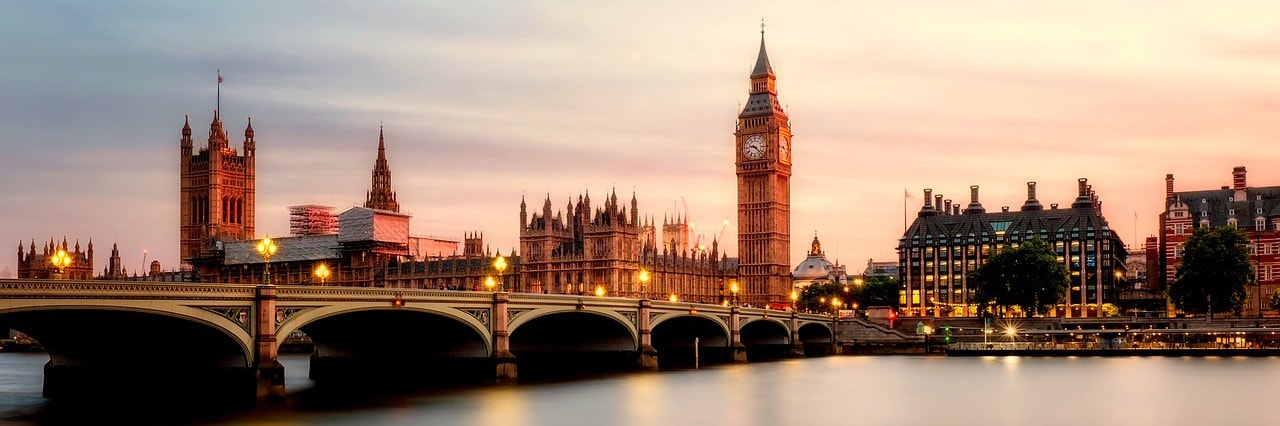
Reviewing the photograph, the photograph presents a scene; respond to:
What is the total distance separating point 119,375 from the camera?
200 ft

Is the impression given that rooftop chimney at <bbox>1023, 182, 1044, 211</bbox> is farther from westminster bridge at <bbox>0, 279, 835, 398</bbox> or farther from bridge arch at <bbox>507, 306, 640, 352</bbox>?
bridge arch at <bbox>507, 306, 640, 352</bbox>

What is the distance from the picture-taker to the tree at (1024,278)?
143750 millimetres

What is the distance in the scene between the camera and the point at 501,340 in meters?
71.7

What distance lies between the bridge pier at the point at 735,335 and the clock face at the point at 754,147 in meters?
75.4

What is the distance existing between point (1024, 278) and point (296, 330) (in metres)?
94.3

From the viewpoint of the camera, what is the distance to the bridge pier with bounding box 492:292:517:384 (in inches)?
2778

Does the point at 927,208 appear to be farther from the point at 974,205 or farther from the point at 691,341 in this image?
the point at 691,341

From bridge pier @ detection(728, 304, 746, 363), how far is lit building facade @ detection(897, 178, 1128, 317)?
7510 cm

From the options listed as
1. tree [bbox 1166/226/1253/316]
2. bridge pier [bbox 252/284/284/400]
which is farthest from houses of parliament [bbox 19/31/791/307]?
bridge pier [bbox 252/284/284/400]

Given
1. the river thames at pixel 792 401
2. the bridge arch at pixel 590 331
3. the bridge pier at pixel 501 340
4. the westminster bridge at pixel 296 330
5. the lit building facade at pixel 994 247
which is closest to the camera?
the westminster bridge at pixel 296 330

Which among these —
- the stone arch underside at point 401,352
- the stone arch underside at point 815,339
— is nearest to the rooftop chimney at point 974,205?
the stone arch underside at point 815,339

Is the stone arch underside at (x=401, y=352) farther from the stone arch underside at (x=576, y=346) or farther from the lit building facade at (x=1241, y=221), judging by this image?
the lit building facade at (x=1241, y=221)

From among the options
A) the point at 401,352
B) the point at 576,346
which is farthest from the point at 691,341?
the point at 401,352

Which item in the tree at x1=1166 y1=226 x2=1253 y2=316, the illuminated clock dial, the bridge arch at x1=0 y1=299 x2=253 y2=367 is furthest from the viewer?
the illuminated clock dial
